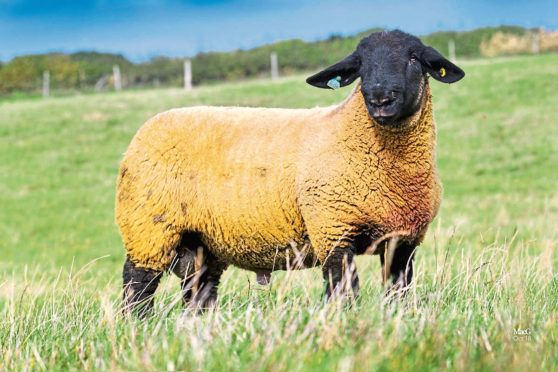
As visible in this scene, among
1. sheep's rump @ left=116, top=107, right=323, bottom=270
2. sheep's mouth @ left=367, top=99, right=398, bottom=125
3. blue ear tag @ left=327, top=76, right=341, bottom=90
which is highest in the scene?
blue ear tag @ left=327, top=76, right=341, bottom=90

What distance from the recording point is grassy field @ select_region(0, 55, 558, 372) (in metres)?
3.11

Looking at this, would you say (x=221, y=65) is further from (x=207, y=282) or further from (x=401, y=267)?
(x=401, y=267)

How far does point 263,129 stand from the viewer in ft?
17.7

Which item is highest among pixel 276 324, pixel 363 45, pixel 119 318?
pixel 363 45

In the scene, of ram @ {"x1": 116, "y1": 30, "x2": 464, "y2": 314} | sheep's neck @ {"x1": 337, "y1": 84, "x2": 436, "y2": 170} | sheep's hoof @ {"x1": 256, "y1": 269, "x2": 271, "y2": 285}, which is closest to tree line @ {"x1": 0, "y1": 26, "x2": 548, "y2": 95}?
ram @ {"x1": 116, "y1": 30, "x2": 464, "y2": 314}

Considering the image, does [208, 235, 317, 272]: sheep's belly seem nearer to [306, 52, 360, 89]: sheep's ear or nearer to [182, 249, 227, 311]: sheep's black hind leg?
[182, 249, 227, 311]: sheep's black hind leg

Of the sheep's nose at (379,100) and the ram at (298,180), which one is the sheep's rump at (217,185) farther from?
the sheep's nose at (379,100)

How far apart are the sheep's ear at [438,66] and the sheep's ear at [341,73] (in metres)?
0.49

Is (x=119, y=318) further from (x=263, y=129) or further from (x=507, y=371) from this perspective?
(x=507, y=371)

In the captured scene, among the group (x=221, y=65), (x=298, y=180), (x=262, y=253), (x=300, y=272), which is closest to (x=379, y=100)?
(x=298, y=180)

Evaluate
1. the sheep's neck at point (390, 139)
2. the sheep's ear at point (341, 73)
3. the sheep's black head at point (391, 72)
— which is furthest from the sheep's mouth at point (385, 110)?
the sheep's ear at point (341, 73)

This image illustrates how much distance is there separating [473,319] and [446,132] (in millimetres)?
22395

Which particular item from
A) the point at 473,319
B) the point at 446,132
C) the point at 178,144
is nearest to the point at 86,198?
the point at 446,132

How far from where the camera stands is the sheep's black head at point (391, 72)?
4.46m
